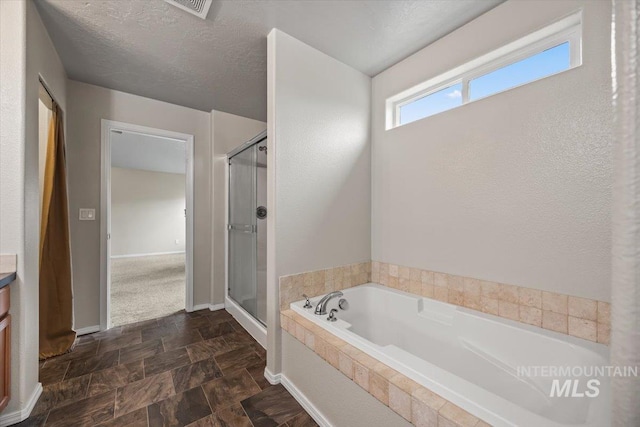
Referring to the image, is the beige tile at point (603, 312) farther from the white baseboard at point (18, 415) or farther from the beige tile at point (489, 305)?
the white baseboard at point (18, 415)

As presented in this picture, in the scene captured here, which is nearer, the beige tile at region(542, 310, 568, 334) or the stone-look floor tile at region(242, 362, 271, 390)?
the beige tile at region(542, 310, 568, 334)

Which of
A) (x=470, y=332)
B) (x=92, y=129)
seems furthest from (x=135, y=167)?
(x=470, y=332)

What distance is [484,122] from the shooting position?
1683mm

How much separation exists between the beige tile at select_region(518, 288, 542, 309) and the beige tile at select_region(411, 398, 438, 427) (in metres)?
1.03

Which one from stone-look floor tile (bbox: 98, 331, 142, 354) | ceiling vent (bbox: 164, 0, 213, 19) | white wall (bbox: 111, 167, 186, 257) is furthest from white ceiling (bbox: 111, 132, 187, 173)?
stone-look floor tile (bbox: 98, 331, 142, 354)

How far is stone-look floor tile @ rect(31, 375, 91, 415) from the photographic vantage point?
1.57 metres

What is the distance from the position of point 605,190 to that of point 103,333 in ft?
12.9

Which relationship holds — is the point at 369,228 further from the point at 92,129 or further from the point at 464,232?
the point at 92,129

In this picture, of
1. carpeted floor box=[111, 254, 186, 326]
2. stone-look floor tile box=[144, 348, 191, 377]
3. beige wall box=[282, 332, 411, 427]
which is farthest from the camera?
carpeted floor box=[111, 254, 186, 326]

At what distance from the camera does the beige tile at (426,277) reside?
1.98 metres

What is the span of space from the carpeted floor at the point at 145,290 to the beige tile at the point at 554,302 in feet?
11.4

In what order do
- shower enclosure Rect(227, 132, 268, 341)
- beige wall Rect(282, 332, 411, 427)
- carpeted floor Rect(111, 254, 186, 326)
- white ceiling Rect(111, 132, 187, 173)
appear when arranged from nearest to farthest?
1. beige wall Rect(282, 332, 411, 427)
2. shower enclosure Rect(227, 132, 268, 341)
3. carpeted floor Rect(111, 254, 186, 326)
4. white ceiling Rect(111, 132, 187, 173)

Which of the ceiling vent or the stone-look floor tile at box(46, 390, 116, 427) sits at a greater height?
the ceiling vent

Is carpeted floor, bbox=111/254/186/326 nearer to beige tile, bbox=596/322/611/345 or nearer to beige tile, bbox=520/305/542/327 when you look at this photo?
beige tile, bbox=520/305/542/327
